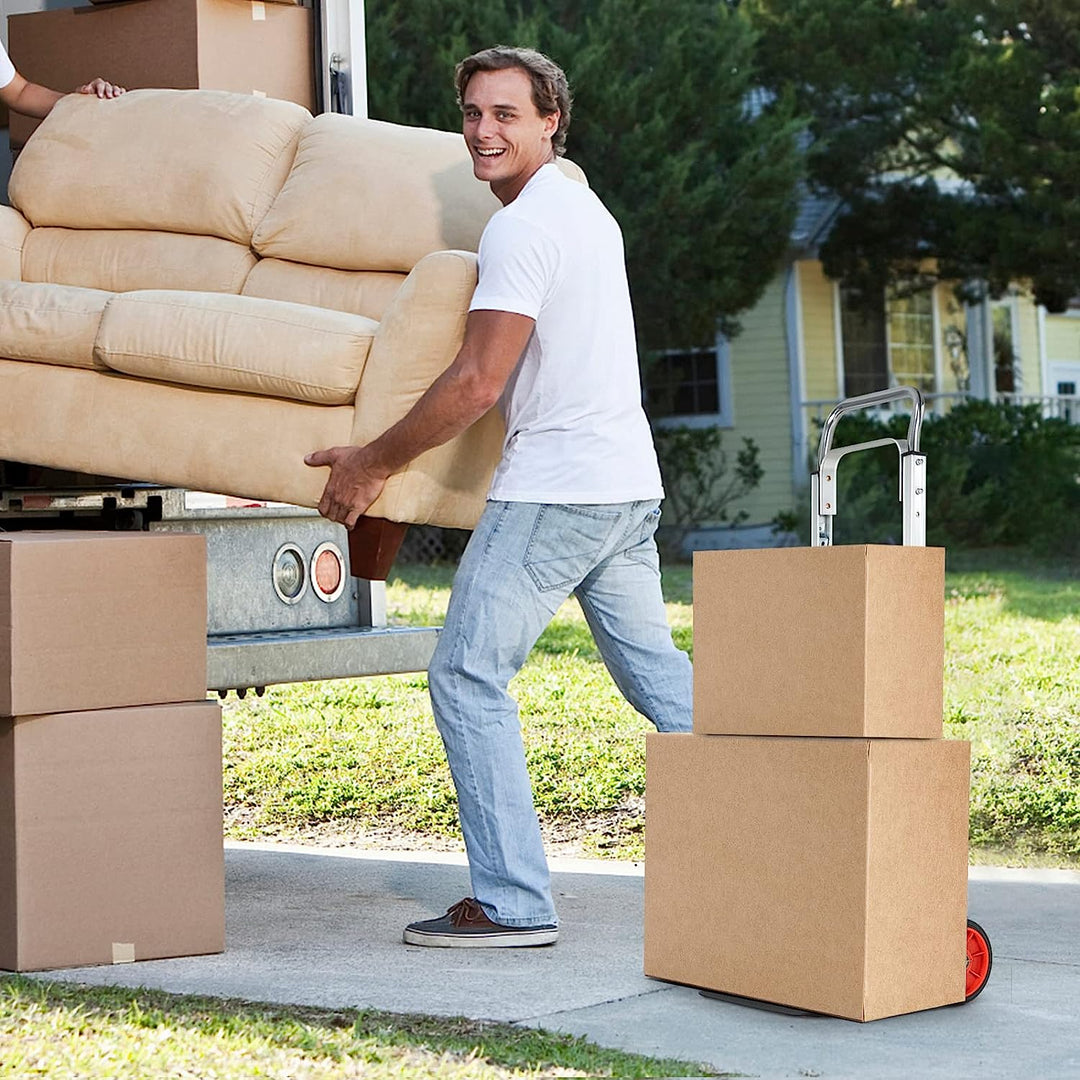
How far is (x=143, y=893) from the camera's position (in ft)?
13.0

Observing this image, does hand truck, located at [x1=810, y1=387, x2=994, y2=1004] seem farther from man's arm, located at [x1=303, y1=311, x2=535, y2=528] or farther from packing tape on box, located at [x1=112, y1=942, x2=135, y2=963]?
packing tape on box, located at [x1=112, y1=942, x2=135, y2=963]

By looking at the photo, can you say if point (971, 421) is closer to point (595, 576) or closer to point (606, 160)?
point (606, 160)

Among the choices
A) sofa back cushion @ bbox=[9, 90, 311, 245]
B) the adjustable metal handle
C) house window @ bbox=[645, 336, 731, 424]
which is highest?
house window @ bbox=[645, 336, 731, 424]

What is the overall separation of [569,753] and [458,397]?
137 inches

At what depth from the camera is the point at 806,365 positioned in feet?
61.6

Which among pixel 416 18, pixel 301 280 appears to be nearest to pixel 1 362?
pixel 301 280

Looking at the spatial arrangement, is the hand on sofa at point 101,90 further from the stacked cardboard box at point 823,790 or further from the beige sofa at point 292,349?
the stacked cardboard box at point 823,790

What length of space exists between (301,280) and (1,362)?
0.95 meters

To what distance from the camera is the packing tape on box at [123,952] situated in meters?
3.93

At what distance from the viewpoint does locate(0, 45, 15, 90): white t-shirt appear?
5109 mm

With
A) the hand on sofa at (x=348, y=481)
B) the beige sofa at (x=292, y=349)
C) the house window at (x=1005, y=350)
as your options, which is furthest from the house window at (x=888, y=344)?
the hand on sofa at (x=348, y=481)

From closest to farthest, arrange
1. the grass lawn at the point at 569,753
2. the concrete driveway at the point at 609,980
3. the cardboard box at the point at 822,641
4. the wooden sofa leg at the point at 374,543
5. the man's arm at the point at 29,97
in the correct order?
1. the concrete driveway at the point at 609,980
2. the cardboard box at the point at 822,641
3. the wooden sofa leg at the point at 374,543
4. the man's arm at the point at 29,97
5. the grass lawn at the point at 569,753

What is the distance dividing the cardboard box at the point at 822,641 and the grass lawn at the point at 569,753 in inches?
85.4

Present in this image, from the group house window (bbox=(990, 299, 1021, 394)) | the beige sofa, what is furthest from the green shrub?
the beige sofa
